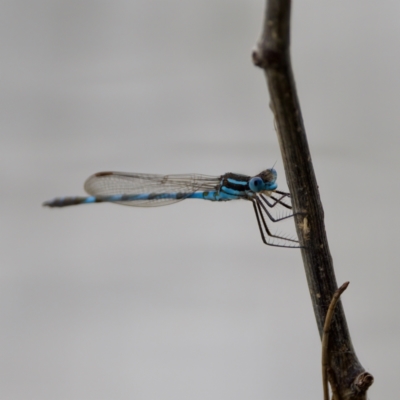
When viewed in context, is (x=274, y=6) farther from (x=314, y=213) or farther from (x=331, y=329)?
(x=331, y=329)

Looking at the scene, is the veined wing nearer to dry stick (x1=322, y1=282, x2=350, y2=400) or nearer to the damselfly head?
the damselfly head

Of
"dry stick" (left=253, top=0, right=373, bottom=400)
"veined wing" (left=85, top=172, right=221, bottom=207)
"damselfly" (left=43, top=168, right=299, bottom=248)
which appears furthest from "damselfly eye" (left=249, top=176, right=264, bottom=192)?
"dry stick" (left=253, top=0, right=373, bottom=400)

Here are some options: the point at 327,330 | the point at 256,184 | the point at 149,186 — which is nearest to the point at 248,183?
the point at 256,184

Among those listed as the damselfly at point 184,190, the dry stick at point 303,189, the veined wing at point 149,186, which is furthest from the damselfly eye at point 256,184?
the dry stick at point 303,189

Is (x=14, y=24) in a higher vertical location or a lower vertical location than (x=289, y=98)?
higher

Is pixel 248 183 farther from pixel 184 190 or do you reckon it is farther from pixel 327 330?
pixel 327 330

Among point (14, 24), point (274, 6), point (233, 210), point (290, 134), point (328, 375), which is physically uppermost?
point (14, 24)

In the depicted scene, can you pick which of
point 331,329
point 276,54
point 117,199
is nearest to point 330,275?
point 331,329

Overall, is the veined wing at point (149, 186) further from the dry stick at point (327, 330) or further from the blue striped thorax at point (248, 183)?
the dry stick at point (327, 330)
